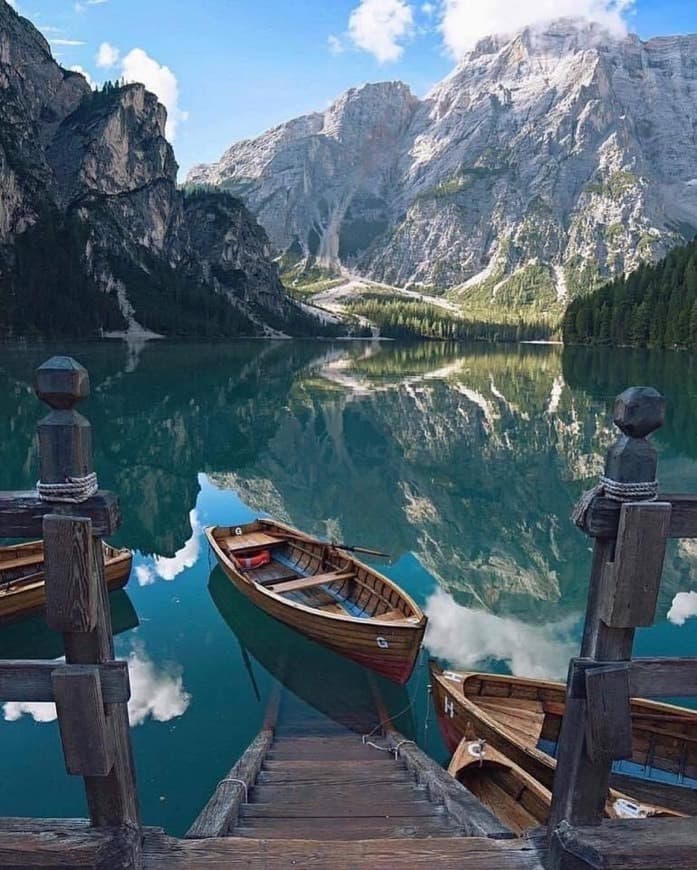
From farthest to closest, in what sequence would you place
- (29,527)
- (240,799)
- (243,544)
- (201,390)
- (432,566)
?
(201,390) < (432,566) < (243,544) < (240,799) < (29,527)

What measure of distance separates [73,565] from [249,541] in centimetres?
1357

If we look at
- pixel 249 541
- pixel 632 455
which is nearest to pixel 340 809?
pixel 632 455

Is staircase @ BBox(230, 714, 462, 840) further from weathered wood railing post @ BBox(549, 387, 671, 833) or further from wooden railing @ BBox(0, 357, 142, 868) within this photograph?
wooden railing @ BBox(0, 357, 142, 868)

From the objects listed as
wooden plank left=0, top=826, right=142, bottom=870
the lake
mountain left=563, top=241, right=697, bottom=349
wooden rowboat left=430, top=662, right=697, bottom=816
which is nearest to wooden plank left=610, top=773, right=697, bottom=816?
wooden rowboat left=430, top=662, right=697, bottom=816

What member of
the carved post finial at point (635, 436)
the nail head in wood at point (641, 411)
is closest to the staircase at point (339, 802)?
the carved post finial at point (635, 436)

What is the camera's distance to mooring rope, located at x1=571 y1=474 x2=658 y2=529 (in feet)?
13.4

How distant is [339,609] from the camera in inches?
538

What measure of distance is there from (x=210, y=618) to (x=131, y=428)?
26453 millimetres

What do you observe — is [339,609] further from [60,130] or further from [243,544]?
[60,130]

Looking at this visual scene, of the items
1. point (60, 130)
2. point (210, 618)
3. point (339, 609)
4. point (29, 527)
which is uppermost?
point (60, 130)

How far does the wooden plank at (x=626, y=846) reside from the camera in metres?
4.32

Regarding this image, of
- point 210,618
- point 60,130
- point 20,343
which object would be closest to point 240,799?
point 210,618

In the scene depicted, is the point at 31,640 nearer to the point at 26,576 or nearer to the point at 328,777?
the point at 26,576

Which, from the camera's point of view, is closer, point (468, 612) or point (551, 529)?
point (468, 612)
